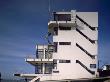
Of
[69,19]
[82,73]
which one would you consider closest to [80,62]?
[82,73]

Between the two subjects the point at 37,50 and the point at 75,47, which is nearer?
the point at 75,47

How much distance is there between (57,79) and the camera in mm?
51062

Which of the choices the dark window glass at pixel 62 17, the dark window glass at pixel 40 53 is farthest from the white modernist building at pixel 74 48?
the dark window glass at pixel 40 53

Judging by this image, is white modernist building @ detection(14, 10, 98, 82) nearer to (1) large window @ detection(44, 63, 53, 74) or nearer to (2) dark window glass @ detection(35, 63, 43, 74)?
(1) large window @ detection(44, 63, 53, 74)

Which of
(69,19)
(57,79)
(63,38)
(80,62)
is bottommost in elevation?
(57,79)

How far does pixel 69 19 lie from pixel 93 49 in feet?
25.5

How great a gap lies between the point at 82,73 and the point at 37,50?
12429 mm

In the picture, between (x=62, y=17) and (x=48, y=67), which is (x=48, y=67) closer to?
(x=48, y=67)

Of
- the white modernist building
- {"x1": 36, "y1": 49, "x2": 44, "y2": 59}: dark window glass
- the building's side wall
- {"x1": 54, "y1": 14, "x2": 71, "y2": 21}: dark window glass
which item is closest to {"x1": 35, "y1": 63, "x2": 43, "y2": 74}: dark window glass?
{"x1": 36, "y1": 49, "x2": 44, "y2": 59}: dark window glass

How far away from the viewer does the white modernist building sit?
52000 millimetres

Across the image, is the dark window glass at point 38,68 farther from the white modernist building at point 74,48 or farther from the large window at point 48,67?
the white modernist building at point 74,48

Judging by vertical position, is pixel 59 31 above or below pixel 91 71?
above

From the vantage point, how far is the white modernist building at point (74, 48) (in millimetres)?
52000

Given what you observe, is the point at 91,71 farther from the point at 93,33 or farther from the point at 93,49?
the point at 93,33
